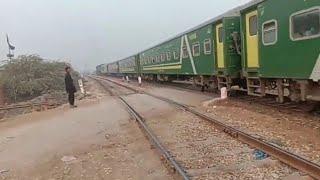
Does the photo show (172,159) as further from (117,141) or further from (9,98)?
(9,98)

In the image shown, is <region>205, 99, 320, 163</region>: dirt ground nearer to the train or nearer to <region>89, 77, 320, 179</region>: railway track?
<region>89, 77, 320, 179</region>: railway track

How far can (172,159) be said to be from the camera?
8.27 metres

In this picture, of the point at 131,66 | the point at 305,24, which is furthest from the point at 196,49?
the point at 131,66

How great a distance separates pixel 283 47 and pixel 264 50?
1.40 meters

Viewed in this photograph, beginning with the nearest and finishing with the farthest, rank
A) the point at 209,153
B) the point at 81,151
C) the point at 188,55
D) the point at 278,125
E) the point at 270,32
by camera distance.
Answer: the point at 209,153
the point at 81,151
the point at 278,125
the point at 270,32
the point at 188,55

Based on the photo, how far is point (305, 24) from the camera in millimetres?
11469

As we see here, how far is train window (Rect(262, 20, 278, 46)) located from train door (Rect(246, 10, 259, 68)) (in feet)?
2.48

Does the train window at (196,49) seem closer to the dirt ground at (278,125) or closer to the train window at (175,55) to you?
the train window at (175,55)

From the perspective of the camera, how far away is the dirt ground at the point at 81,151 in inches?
334

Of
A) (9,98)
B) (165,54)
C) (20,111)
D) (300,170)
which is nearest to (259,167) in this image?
(300,170)

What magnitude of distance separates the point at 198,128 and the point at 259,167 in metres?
4.77

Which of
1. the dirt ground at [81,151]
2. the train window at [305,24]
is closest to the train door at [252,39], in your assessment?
the train window at [305,24]

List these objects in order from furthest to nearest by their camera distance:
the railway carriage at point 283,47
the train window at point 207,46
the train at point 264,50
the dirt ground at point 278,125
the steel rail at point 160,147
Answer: the train window at point 207,46
the train at point 264,50
the railway carriage at point 283,47
the dirt ground at point 278,125
the steel rail at point 160,147

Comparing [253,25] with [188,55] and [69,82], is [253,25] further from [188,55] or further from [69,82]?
[188,55]
